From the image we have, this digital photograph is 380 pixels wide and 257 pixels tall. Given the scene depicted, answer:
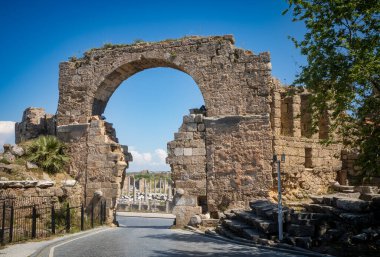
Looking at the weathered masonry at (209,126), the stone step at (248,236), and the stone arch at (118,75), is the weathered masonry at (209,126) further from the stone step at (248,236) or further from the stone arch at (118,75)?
the stone step at (248,236)

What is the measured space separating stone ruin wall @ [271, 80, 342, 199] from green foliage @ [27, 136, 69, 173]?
842 cm

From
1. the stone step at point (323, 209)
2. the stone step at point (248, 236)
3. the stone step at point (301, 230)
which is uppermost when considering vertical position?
the stone step at point (323, 209)

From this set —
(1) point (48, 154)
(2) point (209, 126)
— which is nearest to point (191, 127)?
(2) point (209, 126)

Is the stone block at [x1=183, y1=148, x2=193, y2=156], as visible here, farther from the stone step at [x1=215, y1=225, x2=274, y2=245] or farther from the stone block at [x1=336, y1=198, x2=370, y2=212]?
the stone block at [x1=336, y1=198, x2=370, y2=212]

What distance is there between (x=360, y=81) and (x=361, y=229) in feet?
11.9

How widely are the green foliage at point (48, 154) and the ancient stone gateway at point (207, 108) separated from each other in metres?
0.50

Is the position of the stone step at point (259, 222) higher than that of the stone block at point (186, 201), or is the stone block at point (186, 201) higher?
the stone block at point (186, 201)

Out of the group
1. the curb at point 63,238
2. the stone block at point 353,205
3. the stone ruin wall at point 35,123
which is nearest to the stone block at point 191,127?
the curb at point 63,238

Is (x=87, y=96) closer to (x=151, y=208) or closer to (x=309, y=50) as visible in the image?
(x=309, y=50)

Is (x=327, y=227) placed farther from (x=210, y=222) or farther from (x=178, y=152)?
(x=178, y=152)

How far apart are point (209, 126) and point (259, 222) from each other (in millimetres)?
4981

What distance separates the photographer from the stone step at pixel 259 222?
9453 millimetres

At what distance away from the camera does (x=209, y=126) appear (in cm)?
1387

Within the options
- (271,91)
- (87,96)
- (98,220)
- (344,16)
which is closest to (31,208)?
(98,220)
